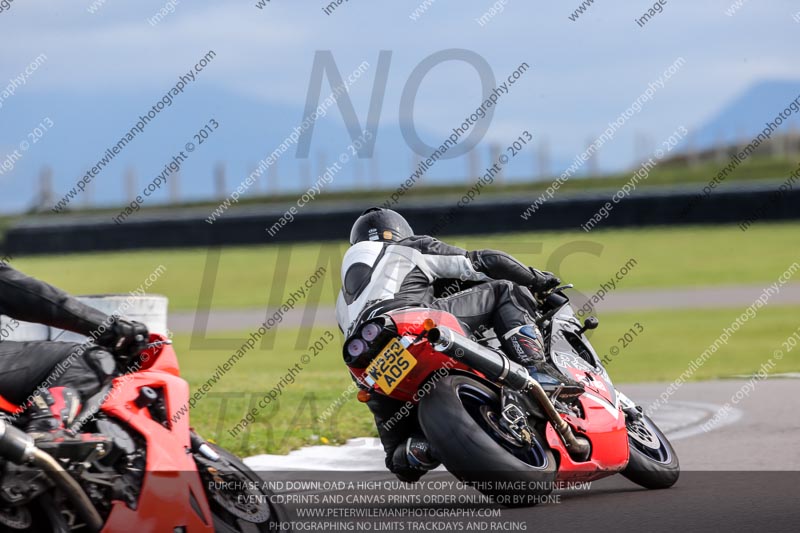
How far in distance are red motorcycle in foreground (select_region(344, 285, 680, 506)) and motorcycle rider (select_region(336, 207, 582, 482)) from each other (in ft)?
0.46

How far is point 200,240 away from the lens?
1142 inches

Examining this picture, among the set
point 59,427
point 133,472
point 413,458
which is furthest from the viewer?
point 413,458

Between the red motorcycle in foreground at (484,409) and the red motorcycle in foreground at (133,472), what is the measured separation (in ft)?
3.52

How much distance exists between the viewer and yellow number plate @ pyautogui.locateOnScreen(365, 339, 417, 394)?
607 centimetres

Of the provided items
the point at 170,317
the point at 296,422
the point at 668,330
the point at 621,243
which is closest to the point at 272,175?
the point at 621,243

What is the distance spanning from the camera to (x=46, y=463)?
466cm

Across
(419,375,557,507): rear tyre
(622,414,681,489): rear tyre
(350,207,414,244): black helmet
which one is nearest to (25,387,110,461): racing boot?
(419,375,557,507): rear tyre

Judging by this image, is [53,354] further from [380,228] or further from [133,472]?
[380,228]

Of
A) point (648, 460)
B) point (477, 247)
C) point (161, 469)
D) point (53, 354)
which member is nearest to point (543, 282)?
point (648, 460)

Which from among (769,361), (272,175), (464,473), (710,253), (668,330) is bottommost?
(272,175)

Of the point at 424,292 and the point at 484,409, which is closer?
the point at 484,409

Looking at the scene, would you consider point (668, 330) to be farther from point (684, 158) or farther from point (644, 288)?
point (684, 158)

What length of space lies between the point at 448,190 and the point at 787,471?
29.9 m

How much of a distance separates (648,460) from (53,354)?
3.42 metres
